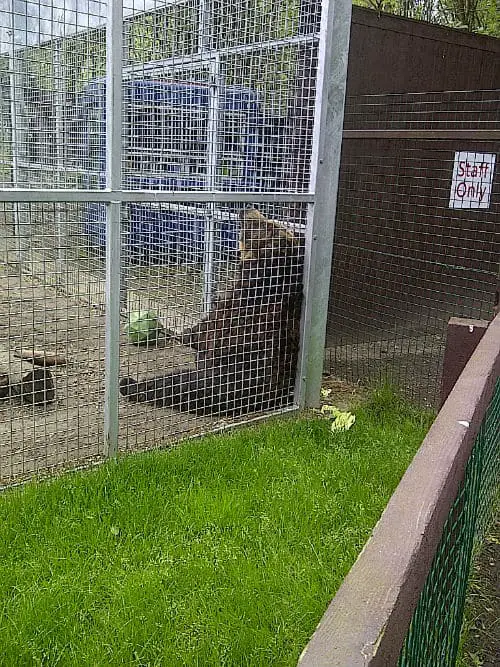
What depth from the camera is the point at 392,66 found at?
650cm

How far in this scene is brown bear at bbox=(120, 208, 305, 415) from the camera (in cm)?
462

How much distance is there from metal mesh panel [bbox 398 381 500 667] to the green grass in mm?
751

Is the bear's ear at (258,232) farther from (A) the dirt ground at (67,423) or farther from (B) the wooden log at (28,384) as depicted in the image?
(B) the wooden log at (28,384)

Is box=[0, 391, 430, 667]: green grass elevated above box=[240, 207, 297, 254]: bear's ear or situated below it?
below

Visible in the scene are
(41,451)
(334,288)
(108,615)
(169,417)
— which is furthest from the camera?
(334,288)

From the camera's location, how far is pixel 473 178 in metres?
5.45

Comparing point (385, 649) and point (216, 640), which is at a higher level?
point (385, 649)

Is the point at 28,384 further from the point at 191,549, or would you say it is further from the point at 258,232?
the point at 191,549

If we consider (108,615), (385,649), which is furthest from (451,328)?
(385,649)

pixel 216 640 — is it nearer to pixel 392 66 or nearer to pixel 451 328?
pixel 451 328

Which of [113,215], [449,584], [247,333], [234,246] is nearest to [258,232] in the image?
[234,246]

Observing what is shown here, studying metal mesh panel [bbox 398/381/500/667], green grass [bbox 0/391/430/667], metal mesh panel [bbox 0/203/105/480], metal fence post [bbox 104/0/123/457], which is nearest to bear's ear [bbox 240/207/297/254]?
metal mesh panel [bbox 0/203/105/480]

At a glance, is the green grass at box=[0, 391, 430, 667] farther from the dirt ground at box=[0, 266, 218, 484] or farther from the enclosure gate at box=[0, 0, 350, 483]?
the enclosure gate at box=[0, 0, 350, 483]

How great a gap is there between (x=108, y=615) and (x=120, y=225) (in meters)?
1.96
